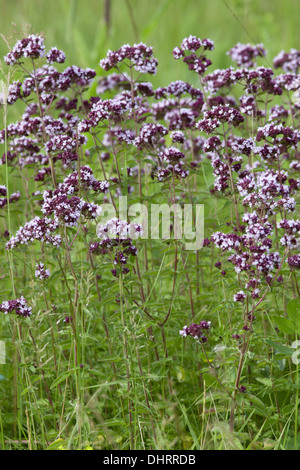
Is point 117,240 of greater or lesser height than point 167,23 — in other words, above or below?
below

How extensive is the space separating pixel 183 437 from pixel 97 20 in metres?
9.81

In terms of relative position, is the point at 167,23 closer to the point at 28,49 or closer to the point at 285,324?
the point at 28,49

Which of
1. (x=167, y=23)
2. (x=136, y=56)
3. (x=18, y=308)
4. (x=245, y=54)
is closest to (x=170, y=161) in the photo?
(x=136, y=56)

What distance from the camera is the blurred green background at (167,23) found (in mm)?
8109

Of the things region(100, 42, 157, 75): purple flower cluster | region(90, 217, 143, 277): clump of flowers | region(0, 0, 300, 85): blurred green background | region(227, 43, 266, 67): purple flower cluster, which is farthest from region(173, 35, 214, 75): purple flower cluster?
region(0, 0, 300, 85): blurred green background

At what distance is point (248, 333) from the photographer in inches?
110

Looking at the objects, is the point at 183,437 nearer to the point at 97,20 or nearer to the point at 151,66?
the point at 151,66

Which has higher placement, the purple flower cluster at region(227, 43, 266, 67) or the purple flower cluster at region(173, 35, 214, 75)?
the purple flower cluster at region(227, 43, 266, 67)

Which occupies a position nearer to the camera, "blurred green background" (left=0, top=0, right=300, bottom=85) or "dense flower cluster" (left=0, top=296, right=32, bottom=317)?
"dense flower cluster" (left=0, top=296, right=32, bottom=317)

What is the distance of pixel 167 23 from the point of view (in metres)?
10.6

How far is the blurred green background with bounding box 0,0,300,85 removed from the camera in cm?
811

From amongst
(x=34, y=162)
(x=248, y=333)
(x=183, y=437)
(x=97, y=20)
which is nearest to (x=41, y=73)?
(x=34, y=162)

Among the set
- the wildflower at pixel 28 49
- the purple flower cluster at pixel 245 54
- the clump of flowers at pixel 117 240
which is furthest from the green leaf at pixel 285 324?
the purple flower cluster at pixel 245 54

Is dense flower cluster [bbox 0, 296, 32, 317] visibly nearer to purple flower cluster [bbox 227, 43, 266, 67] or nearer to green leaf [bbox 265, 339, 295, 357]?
green leaf [bbox 265, 339, 295, 357]
